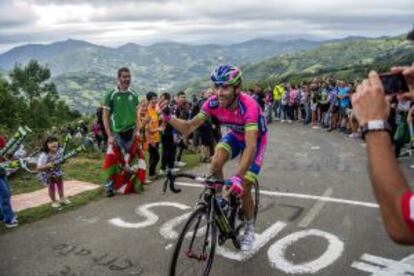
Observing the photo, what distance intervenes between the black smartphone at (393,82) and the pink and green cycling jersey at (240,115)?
3.71 meters

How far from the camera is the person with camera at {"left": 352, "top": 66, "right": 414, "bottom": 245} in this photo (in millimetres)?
2264

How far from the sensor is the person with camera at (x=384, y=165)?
7.43ft

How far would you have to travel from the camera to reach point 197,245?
555cm

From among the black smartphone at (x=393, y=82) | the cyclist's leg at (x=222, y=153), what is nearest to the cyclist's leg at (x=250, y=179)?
the cyclist's leg at (x=222, y=153)

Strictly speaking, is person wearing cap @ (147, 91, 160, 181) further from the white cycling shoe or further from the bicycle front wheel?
the bicycle front wheel

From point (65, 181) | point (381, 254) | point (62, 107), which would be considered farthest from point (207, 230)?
point (62, 107)

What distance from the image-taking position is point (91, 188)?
1112 centimetres

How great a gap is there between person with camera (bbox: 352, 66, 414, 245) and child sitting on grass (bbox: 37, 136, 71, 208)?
7.71 m

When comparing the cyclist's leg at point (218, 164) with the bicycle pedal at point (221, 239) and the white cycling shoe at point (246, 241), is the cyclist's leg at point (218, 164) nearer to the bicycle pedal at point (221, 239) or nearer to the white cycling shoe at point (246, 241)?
the bicycle pedal at point (221, 239)

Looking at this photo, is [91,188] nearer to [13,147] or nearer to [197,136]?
[13,147]

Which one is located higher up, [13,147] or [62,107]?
[13,147]

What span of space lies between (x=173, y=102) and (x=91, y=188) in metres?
8.17

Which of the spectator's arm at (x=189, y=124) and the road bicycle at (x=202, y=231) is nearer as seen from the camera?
the road bicycle at (x=202, y=231)

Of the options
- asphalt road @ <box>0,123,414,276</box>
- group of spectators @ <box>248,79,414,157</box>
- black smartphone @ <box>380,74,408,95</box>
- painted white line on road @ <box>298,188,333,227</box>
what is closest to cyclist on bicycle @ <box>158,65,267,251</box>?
asphalt road @ <box>0,123,414,276</box>
